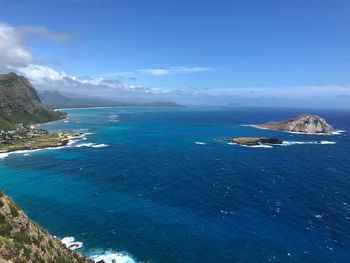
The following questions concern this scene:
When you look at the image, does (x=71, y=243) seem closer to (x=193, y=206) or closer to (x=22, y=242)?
(x=22, y=242)

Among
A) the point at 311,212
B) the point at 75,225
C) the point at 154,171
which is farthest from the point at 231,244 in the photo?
the point at 154,171

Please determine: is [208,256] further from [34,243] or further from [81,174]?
[81,174]

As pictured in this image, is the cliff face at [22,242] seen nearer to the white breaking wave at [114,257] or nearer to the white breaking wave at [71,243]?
the white breaking wave at [114,257]

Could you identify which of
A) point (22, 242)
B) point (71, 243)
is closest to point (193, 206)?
point (71, 243)

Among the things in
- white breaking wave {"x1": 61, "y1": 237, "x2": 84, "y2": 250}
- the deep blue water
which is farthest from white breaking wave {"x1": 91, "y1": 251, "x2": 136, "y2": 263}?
white breaking wave {"x1": 61, "y1": 237, "x2": 84, "y2": 250}

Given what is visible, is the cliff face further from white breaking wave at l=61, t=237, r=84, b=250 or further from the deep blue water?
the deep blue water
